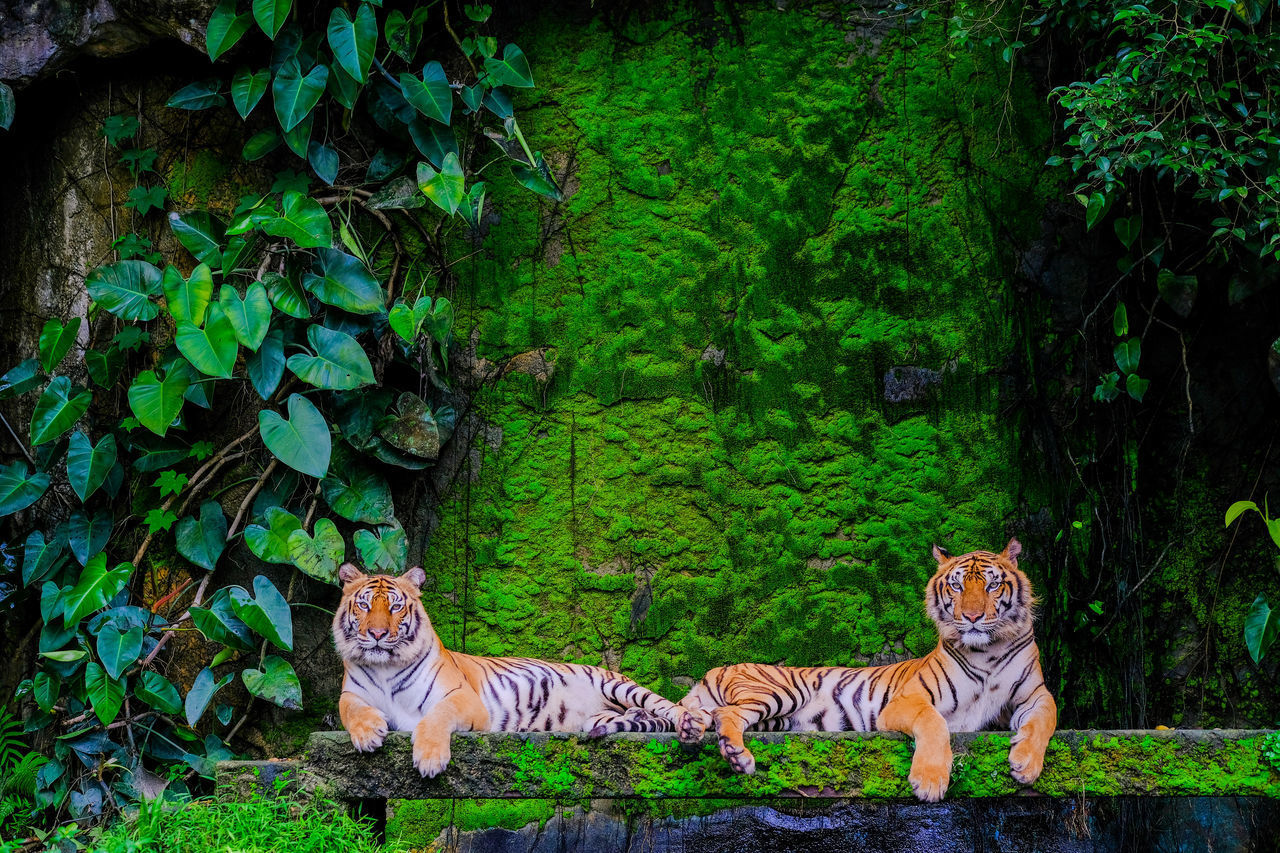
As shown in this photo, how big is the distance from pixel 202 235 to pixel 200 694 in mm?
1856

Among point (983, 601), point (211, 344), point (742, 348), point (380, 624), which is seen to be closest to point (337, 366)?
point (211, 344)

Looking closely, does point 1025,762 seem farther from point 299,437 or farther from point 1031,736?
point 299,437

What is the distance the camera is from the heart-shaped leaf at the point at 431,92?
445 centimetres

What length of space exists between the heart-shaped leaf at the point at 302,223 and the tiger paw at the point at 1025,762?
10.2 feet

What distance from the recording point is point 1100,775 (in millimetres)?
3420

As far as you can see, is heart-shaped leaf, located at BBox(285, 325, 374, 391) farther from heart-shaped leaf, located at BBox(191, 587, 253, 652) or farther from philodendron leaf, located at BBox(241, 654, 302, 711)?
philodendron leaf, located at BBox(241, 654, 302, 711)

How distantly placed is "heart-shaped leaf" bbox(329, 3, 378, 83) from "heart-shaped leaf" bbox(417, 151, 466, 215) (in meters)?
0.48

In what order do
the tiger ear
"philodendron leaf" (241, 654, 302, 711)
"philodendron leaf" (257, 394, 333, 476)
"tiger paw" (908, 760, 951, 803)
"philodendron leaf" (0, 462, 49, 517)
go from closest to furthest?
"tiger paw" (908, 760, 951, 803) < the tiger ear < "philodendron leaf" (257, 394, 333, 476) < "philodendron leaf" (241, 654, 302, 711) < "philodendron leaf" (0, 462, 49, 517)

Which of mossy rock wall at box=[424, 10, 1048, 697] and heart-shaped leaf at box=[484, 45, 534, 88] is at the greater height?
heart-shaped leaf at box=[484, 45, 534, 88]

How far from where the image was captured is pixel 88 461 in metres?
4.34

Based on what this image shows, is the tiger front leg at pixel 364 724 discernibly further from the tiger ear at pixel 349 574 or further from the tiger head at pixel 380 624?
the tiger ear at pixel 349 574

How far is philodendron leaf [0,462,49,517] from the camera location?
430cm

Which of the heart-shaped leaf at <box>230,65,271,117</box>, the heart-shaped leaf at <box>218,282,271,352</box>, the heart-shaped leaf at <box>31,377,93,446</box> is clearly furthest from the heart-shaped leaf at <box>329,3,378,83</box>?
the heart-shaped leaf at <box>31,377,93,446</box>

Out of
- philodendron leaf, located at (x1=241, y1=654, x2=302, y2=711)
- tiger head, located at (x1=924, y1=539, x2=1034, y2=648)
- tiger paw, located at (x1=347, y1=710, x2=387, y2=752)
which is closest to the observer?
tiger paw, located at (x1=347, y1=710, x2=387, y2=752)
